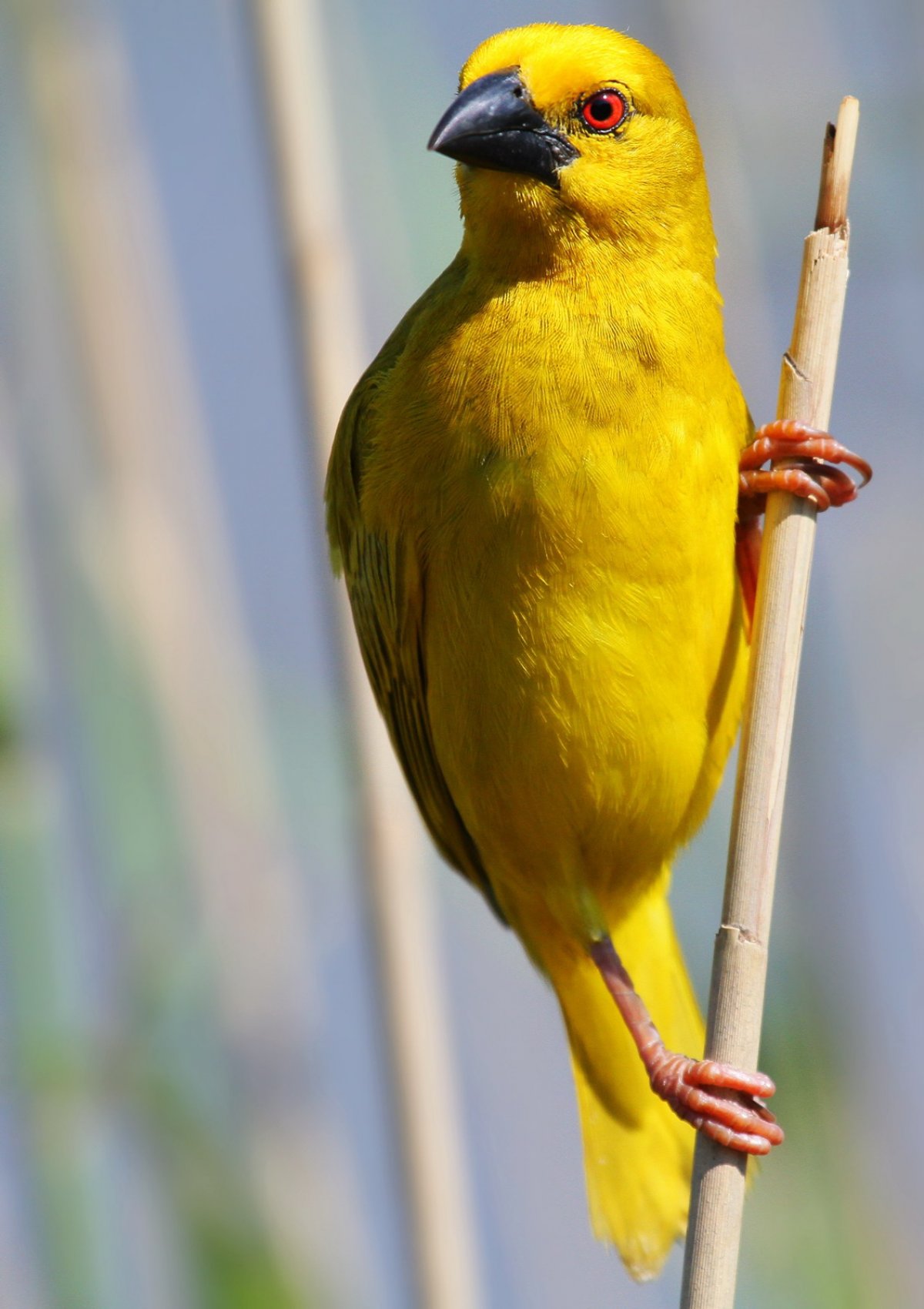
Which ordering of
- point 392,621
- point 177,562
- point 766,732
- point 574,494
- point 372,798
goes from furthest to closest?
1. point 177,562
2. point 372,798
3. point 392,621
4. point 574,494
5. point 766,732

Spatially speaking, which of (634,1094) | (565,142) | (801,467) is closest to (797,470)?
(801,467)

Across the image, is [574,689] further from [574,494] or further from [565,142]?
[565,142]

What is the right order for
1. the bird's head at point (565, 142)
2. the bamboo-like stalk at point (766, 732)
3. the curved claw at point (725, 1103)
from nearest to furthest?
1. the bamboo-like stalk at point (766, 732)
2. the curved claw at point (725, 1103)
3. the bird's head at point (565, 142)

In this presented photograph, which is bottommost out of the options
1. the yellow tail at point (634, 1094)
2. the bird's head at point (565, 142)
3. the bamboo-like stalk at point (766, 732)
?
the yellow tail at point (634, 1094)

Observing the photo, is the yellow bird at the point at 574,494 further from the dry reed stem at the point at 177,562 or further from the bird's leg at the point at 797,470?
the dry reed stem at the point at 177,562

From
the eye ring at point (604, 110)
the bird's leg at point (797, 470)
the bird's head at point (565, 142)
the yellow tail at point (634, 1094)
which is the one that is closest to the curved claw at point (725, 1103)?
the yellow tail at point (634, 1094)

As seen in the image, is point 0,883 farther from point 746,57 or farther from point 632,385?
point 746,57

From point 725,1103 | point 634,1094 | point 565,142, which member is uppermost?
point 565,142
